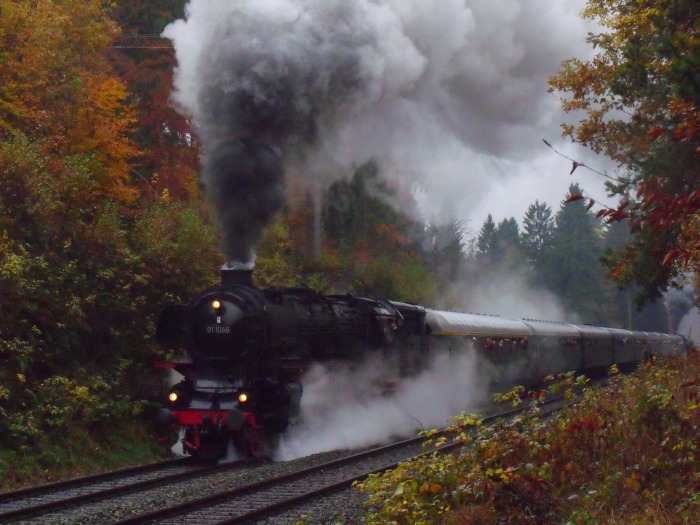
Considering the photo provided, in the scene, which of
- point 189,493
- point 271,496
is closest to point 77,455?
point 189,493

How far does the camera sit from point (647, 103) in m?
16.0

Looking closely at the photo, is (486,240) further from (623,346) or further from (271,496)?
(271,496)

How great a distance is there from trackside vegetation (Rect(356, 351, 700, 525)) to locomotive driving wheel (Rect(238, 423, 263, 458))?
15.8 feet

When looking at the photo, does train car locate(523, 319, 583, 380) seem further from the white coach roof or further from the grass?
the grass

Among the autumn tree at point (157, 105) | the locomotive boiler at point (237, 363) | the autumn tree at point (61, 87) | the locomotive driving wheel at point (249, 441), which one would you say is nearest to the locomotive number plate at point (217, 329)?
the locomotive boiler at point (237, 363)

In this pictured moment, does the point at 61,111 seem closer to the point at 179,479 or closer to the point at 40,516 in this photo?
the point at 179,479

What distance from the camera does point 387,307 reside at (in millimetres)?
17172

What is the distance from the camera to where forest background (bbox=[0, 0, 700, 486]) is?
42.2 ft

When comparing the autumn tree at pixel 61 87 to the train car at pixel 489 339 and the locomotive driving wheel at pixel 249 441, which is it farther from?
the locomotive driving wheel at pixel 249 441

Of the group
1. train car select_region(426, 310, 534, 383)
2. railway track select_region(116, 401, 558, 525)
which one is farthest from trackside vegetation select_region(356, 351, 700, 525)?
train car select_region(426, 310, 534, 383)

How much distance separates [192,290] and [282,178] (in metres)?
3.90

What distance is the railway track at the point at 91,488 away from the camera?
931 cm

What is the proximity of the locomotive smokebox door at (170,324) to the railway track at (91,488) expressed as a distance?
1.98m

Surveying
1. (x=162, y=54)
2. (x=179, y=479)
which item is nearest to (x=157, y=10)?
(x=162, y=54)
